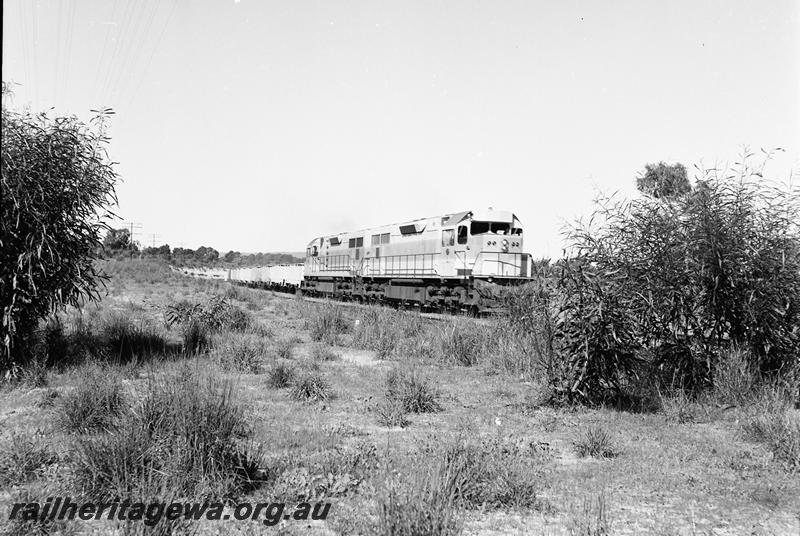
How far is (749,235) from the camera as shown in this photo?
309 inches

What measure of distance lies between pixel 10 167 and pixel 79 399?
3.49 meters

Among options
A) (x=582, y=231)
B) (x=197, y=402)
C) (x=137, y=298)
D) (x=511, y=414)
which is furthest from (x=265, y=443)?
(x=137, y=298)

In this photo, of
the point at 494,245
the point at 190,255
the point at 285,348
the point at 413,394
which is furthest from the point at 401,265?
the point at 190,255

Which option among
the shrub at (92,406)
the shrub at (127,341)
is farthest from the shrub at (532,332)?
the shrub at (127,341)

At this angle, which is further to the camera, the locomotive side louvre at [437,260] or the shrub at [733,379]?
the locomotive side louvre at [437,260]

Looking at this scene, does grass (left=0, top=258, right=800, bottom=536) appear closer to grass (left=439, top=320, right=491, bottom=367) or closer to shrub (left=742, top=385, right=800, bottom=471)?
shrub (left=742, top=385, right=800, bottom=471)

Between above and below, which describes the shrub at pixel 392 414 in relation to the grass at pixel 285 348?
below

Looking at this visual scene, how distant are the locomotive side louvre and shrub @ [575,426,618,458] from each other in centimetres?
1227

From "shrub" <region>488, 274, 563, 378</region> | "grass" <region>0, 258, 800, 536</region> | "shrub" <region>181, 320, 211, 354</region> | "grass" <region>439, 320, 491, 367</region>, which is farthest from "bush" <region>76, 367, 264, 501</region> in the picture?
"grass" <region>439, 320, 491, 367</region>

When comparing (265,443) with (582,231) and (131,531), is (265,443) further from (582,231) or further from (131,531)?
(582,231)

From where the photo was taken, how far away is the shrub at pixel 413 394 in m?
7.74

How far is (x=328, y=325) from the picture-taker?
50.8 feet

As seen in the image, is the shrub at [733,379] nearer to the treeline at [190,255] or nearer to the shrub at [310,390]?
the shrub at [310,390]

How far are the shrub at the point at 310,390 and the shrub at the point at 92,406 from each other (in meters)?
2.26
